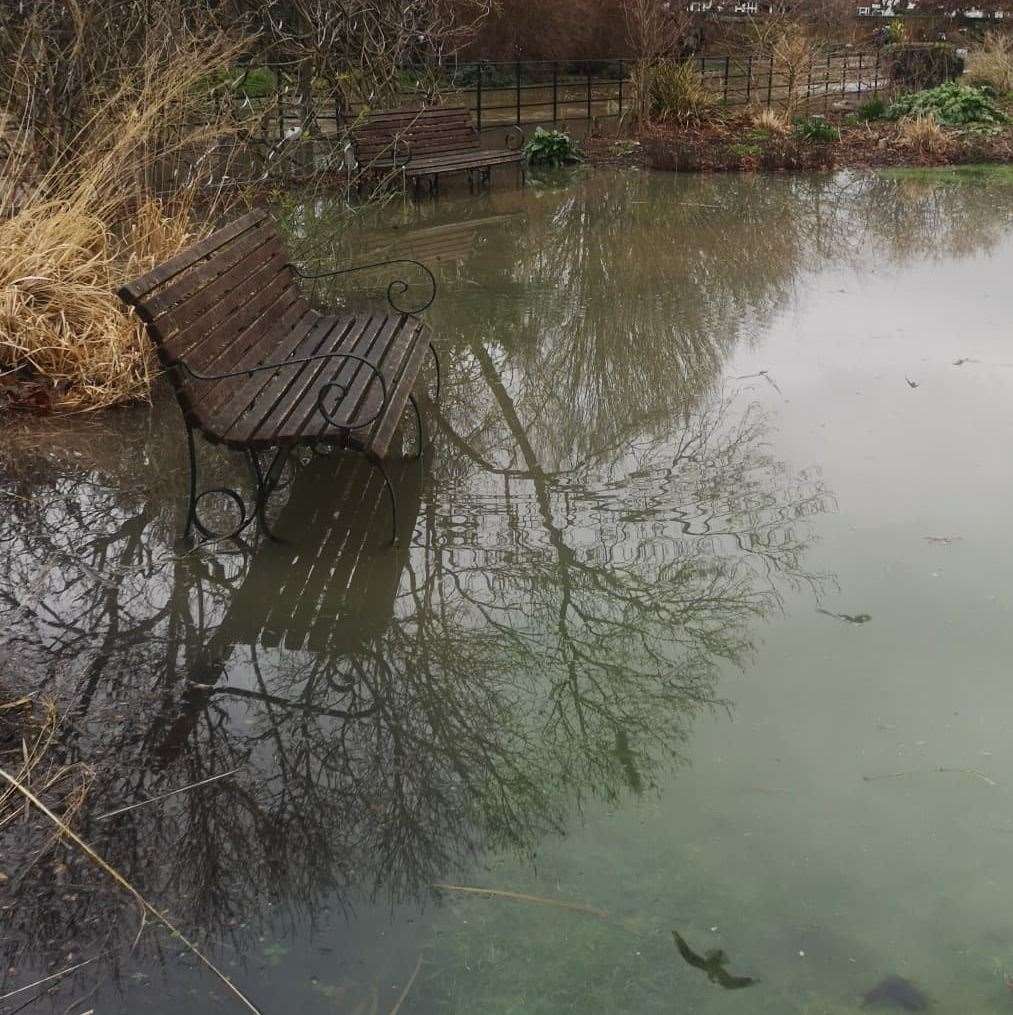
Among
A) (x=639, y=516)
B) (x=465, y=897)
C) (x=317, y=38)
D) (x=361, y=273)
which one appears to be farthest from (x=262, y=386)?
(x=317, y=38)

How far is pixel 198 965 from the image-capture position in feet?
8.35

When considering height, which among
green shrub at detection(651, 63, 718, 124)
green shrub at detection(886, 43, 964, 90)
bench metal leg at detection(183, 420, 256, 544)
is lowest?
bench metal leg at detection(183, 420, 256, 544)

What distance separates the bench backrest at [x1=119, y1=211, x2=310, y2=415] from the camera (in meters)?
4.09

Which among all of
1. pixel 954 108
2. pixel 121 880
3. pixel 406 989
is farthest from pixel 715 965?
pixel 954 108

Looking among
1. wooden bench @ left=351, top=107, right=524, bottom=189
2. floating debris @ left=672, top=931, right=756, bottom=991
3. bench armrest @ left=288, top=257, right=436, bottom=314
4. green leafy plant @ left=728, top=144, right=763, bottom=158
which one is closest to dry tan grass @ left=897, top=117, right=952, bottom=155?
green leafy plant @ left=728, top=144, right=763, bottom=158

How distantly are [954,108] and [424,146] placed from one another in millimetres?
7810

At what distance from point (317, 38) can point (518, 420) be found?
18.3ft

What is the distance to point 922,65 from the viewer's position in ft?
63.9

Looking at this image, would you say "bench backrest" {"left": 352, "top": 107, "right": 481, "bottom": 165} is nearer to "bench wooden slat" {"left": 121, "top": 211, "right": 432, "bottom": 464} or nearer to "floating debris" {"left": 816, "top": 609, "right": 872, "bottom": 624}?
"bench wooden slat" {"left": 121, "top": 211, "right": 432, "bottom": 464}

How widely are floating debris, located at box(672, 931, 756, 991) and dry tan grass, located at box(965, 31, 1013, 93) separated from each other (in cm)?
1798

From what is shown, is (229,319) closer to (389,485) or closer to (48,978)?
(389,485)

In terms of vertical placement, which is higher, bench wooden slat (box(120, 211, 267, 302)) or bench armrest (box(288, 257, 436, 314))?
bench wooden slat (box(120, 211, 267, 302))

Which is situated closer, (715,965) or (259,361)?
(715,965)

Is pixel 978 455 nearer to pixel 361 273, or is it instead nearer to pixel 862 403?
pixel 862 403
